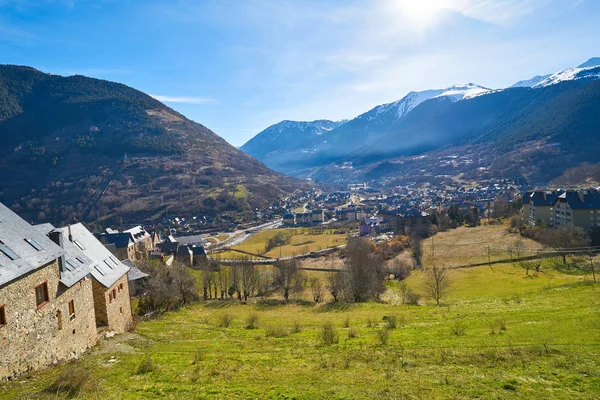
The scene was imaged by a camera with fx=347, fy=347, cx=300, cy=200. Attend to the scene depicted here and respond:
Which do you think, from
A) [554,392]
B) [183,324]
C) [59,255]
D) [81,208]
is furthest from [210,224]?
[554,392]

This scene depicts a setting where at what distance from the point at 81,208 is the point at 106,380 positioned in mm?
177923

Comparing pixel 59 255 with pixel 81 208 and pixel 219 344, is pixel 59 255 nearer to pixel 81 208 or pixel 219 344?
pixel 219 344

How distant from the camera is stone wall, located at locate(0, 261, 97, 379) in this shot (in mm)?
12922

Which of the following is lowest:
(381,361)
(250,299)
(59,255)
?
(250,299)

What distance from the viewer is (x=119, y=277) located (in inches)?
1036

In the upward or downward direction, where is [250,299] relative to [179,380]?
downward

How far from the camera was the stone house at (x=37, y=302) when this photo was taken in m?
13.0

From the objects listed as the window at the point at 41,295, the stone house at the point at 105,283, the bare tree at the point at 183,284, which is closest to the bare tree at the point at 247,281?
the bare tree at the point at 183,284

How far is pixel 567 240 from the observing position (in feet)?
195

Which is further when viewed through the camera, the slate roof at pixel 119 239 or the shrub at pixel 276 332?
the slate roof at pixel 119 239

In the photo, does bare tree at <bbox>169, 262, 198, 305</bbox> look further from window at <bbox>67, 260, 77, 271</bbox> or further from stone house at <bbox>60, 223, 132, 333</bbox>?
window at <bbox>67, 260, 77, 271</bbox>

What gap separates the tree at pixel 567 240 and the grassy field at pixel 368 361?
124 ft

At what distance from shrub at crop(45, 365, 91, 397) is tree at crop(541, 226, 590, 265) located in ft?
212

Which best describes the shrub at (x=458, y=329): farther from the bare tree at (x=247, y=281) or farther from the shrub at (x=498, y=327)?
the bare tree at (x=247, y=281)
